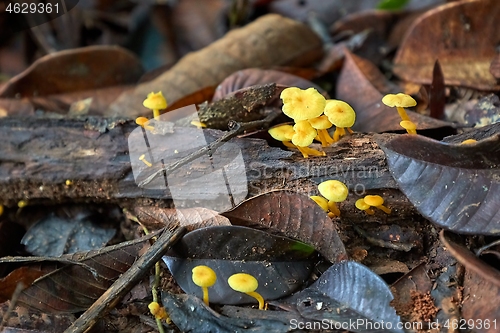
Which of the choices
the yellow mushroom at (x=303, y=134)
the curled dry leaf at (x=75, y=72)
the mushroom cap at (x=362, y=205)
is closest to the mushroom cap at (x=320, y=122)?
the yellow mushroom at (x=303, y=134)

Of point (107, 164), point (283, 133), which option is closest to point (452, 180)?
point (283, 133)

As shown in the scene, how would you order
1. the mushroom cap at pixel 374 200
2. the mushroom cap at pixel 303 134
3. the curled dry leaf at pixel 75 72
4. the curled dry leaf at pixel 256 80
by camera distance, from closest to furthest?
the mushroom cap at pixel 374 200 < the mushroom cap at pixel 303 134 < the curled dry leaf at pixel 256 80 < the curled dry leaf at pixel 75 72

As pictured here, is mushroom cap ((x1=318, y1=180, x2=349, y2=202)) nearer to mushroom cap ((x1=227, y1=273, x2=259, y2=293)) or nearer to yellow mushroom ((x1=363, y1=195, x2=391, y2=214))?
yellow mushroom ((x1=363, y1=195, x2=391, y2=214))

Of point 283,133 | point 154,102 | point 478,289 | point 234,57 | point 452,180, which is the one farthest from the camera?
point 234,57

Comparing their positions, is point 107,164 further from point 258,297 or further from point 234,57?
point 234,57

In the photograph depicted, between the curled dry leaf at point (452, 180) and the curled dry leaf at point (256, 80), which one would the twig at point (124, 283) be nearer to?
the curled dry leaf at point (452, 180)

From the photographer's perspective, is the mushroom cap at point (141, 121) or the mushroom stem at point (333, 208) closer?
the mushroom stem at point (333, 208)
